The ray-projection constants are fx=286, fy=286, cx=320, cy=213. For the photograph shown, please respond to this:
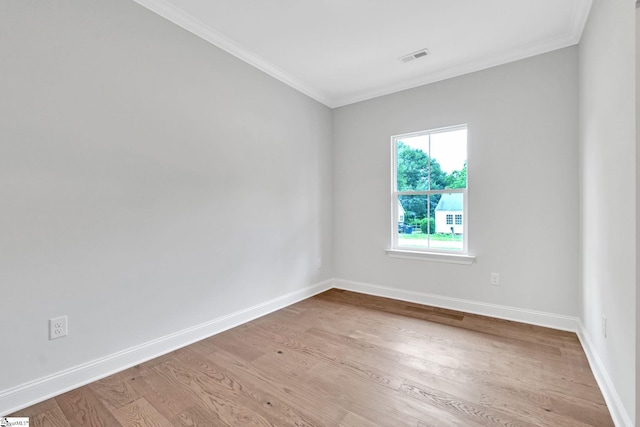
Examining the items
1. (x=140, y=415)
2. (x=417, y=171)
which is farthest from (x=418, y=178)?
(x=140, y=415)

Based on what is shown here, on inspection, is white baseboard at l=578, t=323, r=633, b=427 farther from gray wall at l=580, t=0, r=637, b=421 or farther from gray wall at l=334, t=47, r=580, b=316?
gray wall at l=334, t=47, r=580, b=316

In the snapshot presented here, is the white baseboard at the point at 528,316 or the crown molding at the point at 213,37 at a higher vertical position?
the crown molding at the point at 213,37

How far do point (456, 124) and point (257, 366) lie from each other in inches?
122

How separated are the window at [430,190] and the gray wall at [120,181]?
1691mm

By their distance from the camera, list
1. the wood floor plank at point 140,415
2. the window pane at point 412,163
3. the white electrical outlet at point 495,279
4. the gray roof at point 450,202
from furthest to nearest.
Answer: the window pane at point 412,163 → the gray roof at point 450,202 → the white electrical outlet at point 495,279 → the wood floor plank at point 140,415

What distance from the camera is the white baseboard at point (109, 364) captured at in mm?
1616

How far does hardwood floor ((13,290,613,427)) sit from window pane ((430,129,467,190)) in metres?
1.56

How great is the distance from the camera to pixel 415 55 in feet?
9.59

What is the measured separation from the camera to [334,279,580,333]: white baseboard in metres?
2.70

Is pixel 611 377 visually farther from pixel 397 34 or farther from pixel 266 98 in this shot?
pixel 266 98

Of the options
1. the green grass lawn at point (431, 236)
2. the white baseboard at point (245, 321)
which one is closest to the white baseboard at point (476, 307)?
Result: the white baseboard at point (245, 321)

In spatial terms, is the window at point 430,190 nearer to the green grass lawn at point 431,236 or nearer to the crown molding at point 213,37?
the green grass lawn at point 431,236

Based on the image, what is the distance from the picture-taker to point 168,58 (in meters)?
2.30

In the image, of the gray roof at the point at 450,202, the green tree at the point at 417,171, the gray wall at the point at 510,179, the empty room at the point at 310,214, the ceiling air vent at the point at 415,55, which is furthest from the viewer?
the green tree at the point at 417,171
